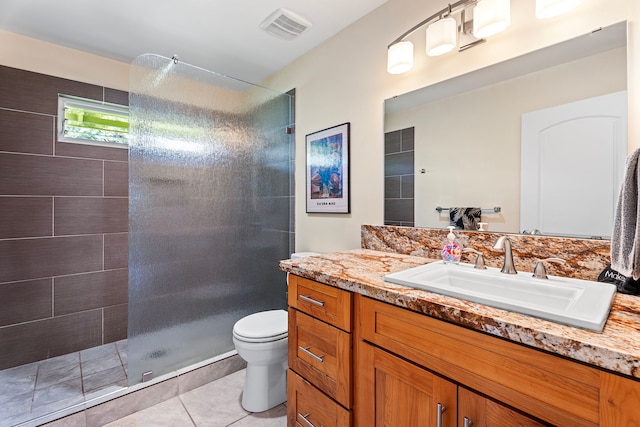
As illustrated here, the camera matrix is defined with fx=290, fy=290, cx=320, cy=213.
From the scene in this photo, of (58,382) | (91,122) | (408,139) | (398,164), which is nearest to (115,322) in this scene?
(58,382)

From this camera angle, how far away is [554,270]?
3.55 ft

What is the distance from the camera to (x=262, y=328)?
66.5 inches

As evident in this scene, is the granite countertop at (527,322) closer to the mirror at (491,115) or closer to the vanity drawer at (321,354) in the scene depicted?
the vanity drawer at (321,354)

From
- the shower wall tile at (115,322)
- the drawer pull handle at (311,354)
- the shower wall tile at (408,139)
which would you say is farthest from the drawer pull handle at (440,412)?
the shower wall tile at (115,322)

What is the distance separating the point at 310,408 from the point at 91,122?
255 cm

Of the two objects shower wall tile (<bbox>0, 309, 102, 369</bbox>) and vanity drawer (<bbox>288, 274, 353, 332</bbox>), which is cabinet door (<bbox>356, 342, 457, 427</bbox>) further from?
shower wall tile (<bbox>0, 309, 102, 369</bbox>)

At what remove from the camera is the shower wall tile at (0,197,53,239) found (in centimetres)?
196

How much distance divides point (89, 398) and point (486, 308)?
207 centimetres

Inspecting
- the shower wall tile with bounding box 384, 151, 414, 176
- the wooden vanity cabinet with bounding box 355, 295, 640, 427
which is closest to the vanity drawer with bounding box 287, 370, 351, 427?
the wooden vanity cabinet with bounding box 355, 295, 640, 427

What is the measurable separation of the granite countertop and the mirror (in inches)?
21.1

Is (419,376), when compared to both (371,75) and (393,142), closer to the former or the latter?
(393,142)

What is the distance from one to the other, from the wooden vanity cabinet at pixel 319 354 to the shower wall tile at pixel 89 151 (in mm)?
1995

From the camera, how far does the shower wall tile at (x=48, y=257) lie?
1.97 m

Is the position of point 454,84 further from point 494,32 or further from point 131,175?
point 131,175
